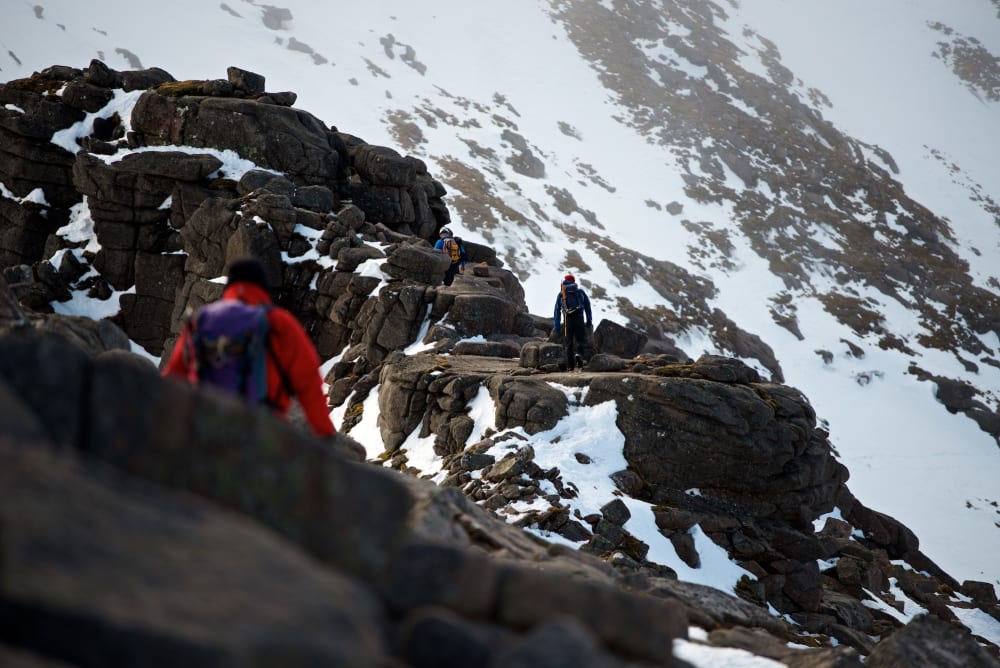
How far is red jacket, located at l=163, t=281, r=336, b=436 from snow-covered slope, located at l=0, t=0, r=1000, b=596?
35.5 m

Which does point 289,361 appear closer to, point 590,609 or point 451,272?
point 590,609

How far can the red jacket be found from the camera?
19.9 feet

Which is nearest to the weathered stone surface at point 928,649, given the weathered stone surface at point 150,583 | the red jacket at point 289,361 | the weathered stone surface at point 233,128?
the red jacket at point 289,361

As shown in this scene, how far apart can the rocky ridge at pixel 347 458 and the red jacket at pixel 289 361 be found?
3.32 feet

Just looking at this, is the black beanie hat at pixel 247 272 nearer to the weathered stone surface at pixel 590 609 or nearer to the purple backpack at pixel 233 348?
the purple backpack at pixel 233 348

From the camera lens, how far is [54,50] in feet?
290

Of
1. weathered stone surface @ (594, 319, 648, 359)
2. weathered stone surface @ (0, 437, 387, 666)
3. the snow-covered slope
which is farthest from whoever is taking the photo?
the snow-covered slope

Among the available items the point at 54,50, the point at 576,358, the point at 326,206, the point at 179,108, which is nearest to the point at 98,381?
the point at 576,358

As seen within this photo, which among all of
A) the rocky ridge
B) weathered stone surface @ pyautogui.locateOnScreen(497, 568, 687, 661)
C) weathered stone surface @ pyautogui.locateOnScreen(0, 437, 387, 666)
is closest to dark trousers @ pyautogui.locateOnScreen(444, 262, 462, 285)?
the rocky ridge

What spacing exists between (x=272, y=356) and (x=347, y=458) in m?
1.85

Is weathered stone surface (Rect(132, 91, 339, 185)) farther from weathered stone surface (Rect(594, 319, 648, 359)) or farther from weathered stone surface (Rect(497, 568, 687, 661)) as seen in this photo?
weathered stone surface (Rect(497, 568, 687, 661))

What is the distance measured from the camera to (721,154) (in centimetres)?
10406

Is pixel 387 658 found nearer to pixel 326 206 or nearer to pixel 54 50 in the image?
pixel 326 206

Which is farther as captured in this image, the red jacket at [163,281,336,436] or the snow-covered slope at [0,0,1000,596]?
the snow-covered slope at [0,0,1000,596]
